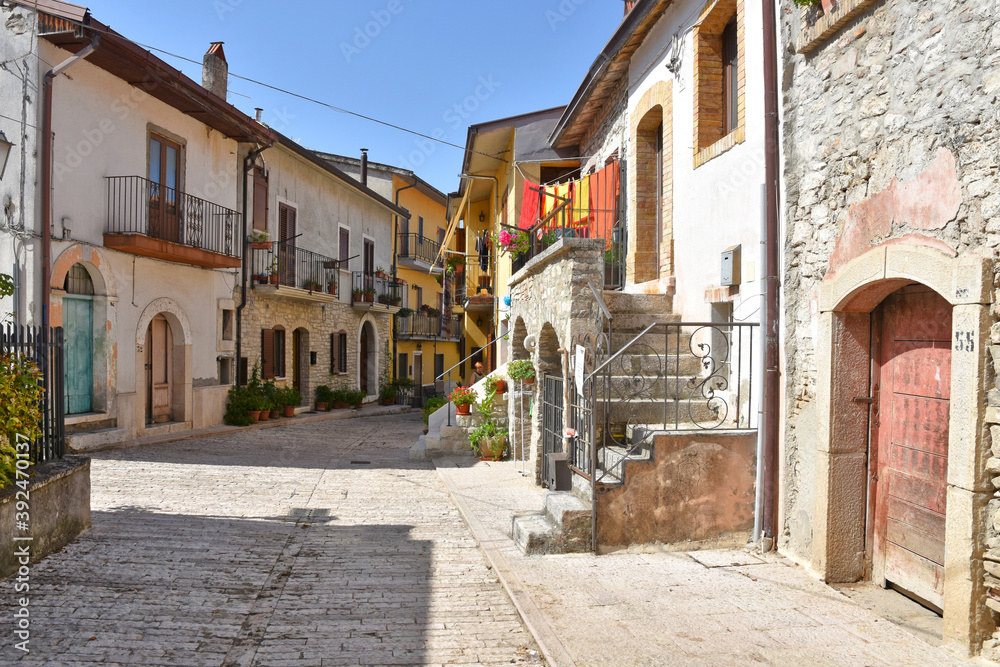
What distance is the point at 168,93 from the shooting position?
13.1 metres

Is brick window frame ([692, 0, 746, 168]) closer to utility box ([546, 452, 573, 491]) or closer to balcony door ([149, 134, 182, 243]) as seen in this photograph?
utility box ([546, 452, 573, 491])

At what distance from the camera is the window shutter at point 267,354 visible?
17.4 m

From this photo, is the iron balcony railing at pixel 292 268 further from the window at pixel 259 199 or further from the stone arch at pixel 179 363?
the stone arch at pixel 179 363

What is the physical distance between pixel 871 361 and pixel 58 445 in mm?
7000

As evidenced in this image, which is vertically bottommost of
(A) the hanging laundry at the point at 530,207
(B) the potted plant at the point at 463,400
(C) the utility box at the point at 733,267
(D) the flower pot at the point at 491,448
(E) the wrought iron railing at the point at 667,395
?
(D) the flower pot at the point at 491,448

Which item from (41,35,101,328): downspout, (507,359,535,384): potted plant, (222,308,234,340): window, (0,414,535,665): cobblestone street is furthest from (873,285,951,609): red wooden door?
(222,308,234,340): window

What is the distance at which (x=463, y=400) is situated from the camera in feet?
38.6

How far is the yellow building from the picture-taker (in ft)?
87.7

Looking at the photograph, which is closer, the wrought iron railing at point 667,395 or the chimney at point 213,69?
the wrought iron railing at point 667,395

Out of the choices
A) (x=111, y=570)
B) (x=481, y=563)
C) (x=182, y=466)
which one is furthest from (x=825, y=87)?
(x=182, y=466)

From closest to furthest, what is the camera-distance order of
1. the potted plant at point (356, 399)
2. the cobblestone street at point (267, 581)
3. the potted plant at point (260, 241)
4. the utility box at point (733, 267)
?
the cobblestone street at point (267, 581)
the utility box at point (733, 267)
the potted plant at point (260, 241)
the potted plant at point (356, 399)

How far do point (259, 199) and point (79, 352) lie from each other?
6741 mm

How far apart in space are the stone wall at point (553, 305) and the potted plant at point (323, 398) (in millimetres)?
10279

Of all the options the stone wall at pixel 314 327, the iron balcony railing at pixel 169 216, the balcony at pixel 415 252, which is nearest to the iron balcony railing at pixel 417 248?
the balcony at pixel 415 252
